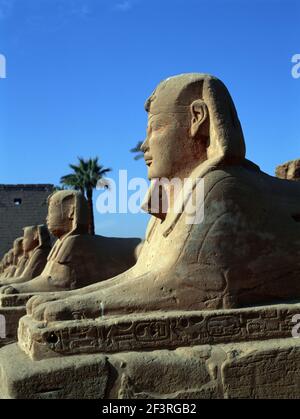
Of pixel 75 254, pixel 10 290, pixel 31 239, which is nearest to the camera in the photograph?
pixel 10 290

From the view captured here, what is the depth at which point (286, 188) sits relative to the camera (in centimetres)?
334

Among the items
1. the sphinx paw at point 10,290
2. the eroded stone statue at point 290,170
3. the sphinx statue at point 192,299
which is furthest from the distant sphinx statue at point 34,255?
the sphinx statue at point 192,299

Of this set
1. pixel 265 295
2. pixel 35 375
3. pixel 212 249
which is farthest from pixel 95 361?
pixel 265 295

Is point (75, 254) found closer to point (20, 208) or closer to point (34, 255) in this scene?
point (34, 255)

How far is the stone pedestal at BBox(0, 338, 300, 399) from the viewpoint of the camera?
2.46 m

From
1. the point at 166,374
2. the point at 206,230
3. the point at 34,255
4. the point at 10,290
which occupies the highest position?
the point at 206,230

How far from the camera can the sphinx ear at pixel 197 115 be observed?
10.6ft

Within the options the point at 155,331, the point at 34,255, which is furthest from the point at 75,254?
the point at 155,331

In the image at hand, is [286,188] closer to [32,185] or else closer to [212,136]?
[212,136]

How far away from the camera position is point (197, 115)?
326 cm

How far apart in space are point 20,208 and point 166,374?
2368 centimetres

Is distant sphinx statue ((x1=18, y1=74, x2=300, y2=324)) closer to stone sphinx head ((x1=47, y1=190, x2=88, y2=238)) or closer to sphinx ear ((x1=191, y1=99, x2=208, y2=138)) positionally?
sphinx ear ((x1=191, y1=99, x2=208, y2=138))

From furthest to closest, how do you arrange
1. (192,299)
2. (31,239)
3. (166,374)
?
(31,239) → (192,299) → (166,374)

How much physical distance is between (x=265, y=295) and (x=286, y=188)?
2.34ft
